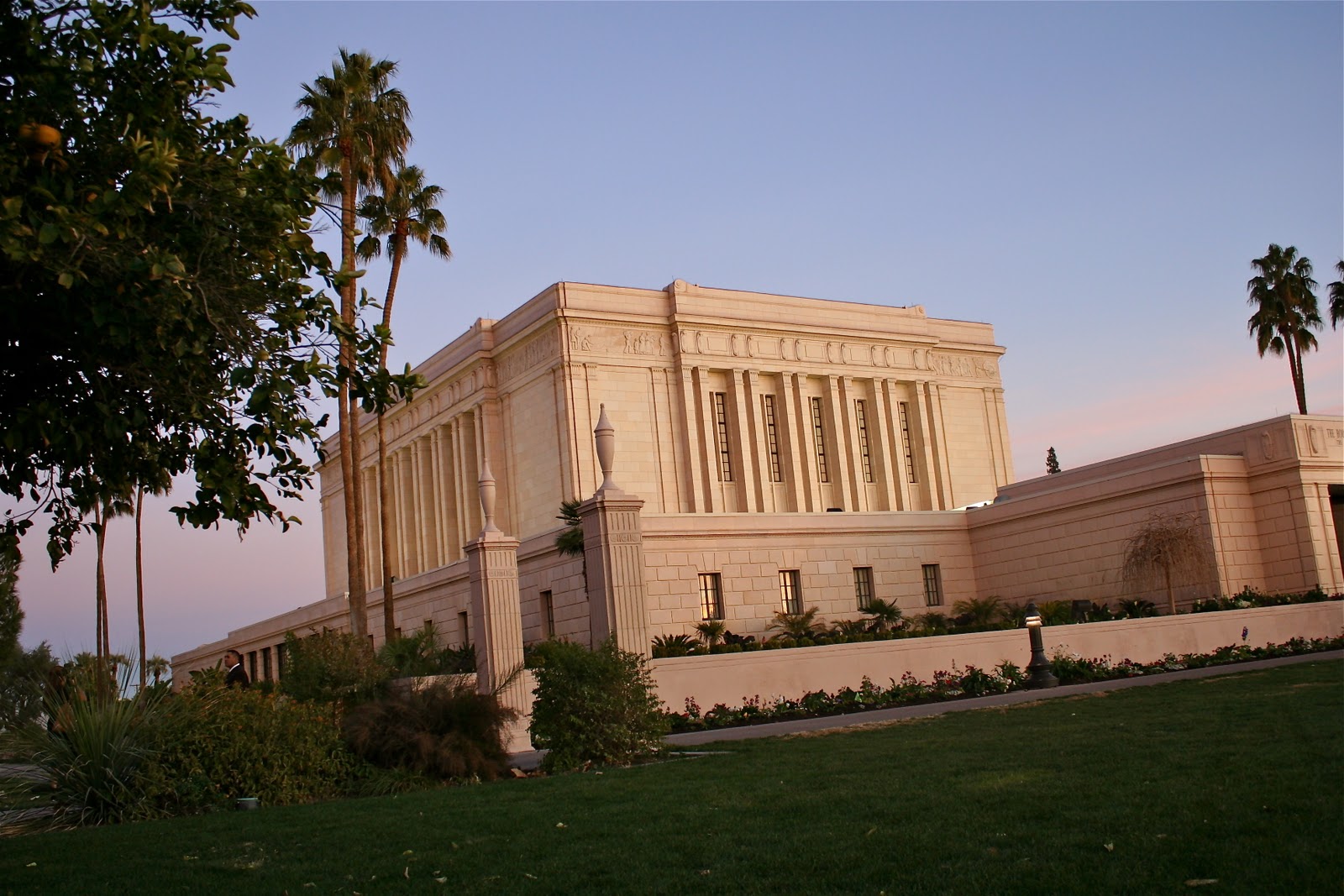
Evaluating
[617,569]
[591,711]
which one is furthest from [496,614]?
[591,711]

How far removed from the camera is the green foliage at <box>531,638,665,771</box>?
47.5 feet

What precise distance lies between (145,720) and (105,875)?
177 inches

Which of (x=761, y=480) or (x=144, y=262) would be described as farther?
(x=761, y=480)

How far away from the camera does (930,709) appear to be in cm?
1952

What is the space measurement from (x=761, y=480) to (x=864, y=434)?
690 centimetres

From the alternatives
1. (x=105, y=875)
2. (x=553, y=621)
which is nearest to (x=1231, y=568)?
(x=553, y=621)

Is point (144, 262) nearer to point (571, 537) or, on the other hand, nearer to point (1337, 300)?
point (571, 537)

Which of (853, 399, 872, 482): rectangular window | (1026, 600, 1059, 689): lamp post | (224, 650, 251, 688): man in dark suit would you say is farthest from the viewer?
(853, 399, 872, 482): rectangular window

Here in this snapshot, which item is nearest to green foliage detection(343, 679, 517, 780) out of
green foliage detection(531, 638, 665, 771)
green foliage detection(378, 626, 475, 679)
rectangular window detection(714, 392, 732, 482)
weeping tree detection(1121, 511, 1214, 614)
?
green foliage detection(531, 638, 665, 771)

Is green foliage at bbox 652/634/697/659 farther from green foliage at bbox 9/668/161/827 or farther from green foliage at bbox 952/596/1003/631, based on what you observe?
green foliage at bbox 9/668/161/827

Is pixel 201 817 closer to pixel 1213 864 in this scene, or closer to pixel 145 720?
pixel 145 720

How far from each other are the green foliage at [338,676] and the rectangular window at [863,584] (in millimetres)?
22166

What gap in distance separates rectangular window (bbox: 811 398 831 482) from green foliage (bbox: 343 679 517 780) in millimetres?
37805

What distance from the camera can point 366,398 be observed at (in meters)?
8.73
